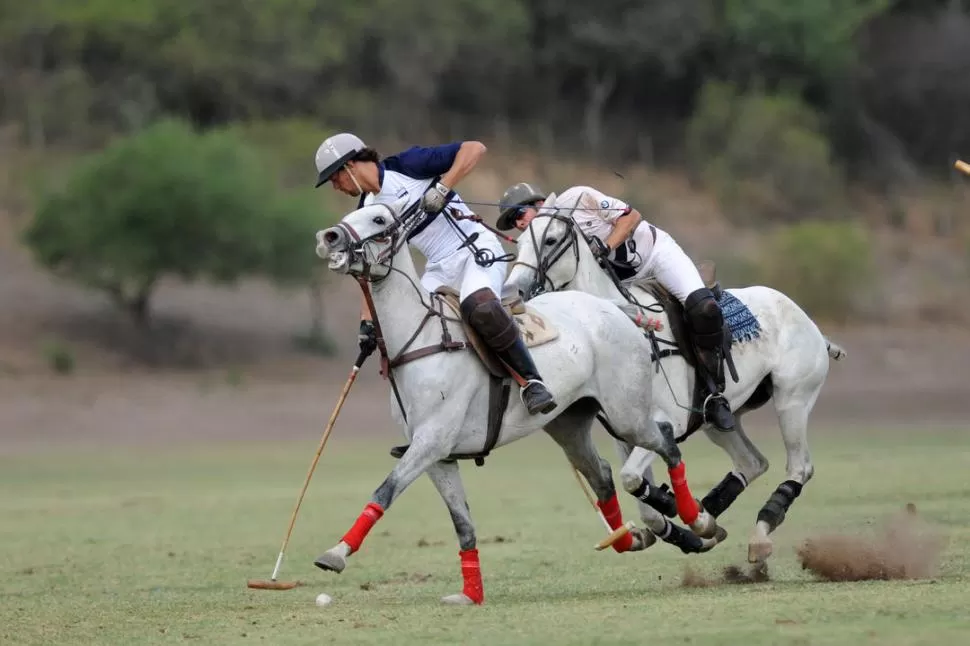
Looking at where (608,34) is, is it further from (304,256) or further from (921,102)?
(304,256)

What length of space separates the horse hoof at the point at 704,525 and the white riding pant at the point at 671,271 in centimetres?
171

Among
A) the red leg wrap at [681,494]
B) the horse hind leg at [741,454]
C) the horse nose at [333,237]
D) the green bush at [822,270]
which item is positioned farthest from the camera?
the green bush at [822,270]

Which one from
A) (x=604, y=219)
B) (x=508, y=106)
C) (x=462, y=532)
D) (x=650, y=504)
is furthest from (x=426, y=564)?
(x=508, y=106)

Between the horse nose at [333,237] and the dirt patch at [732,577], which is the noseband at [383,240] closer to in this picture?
the horse nose at [333,237]

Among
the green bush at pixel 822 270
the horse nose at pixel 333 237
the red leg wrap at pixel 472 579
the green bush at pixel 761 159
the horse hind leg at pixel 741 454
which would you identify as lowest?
the red leg wrap at pixel 472 579

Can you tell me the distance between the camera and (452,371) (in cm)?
1183

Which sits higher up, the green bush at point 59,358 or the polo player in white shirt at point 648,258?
the green bush at point 59,358

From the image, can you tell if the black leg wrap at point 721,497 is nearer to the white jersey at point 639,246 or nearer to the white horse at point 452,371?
the white horse at point 452,371

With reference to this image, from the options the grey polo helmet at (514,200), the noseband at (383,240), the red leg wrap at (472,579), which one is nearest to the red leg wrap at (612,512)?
the red leg wrap at (472,579)

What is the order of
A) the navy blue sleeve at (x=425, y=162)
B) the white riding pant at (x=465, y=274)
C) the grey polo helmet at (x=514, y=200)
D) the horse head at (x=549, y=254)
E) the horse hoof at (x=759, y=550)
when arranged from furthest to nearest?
the grey polo helmet at (x=514, y=200) → the horse head at (x=549, y=254) → the horse hoof at (x=759, y=550) → the navy blue sleeve at (x=425, y=162) → the white riding pant at (x=465, y=274)

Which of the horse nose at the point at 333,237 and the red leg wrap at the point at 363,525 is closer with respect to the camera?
the red leg wrap at the point at 363,525

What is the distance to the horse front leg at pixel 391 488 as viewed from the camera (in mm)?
11125

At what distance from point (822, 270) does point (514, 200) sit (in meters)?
35.8

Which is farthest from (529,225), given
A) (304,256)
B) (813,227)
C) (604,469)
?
Result: (813,227)
